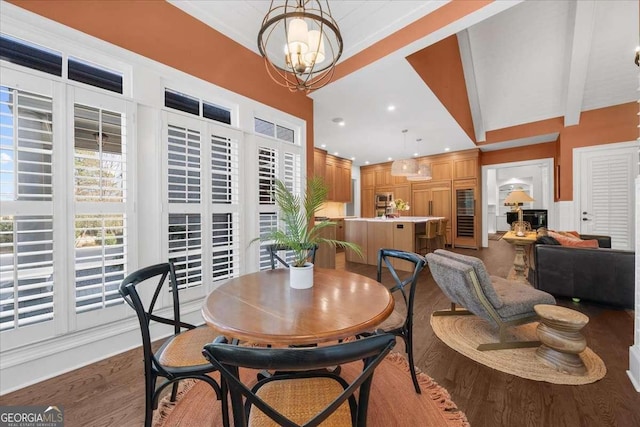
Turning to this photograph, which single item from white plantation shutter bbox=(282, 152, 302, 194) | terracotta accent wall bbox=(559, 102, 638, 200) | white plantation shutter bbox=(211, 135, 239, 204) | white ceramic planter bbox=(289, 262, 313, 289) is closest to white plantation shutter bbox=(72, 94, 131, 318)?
white plantation shutter bbox=(211, 135, 239, 204)

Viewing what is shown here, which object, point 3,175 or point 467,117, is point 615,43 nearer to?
point 467,117

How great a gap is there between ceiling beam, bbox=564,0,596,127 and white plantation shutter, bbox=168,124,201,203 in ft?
16.2

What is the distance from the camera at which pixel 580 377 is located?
1.71m

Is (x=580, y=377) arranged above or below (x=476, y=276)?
below

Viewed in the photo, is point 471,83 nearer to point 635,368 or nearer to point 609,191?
point 609,191

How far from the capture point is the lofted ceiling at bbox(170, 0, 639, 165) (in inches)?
101

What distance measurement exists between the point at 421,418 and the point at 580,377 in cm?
125

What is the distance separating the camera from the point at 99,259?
1.92 metres

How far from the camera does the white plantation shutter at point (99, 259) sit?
185 centimetres

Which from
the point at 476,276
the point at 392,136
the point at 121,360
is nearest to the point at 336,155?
the point at 392,136

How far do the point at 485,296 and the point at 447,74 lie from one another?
144 inches

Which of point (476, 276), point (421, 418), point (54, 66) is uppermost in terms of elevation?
point (54, 66)

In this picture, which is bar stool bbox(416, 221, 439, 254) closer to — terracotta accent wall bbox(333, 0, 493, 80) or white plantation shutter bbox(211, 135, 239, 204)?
terracotta accent wall bbox(333, 0, 493, 80)

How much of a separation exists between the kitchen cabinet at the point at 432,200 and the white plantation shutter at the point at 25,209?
A: 25.8ft
